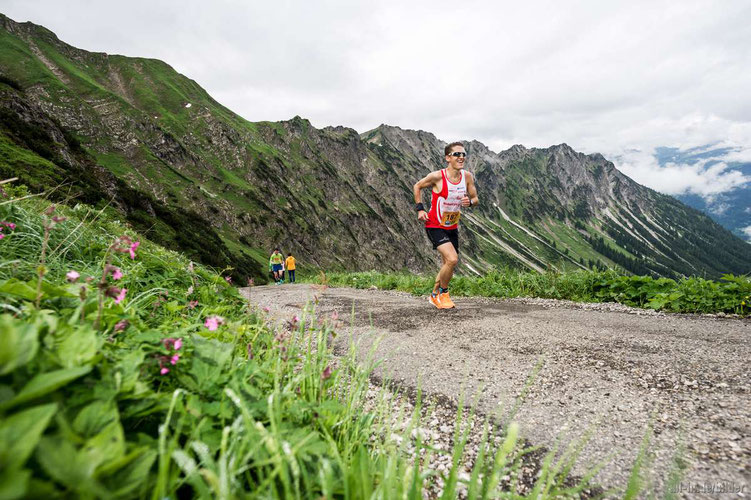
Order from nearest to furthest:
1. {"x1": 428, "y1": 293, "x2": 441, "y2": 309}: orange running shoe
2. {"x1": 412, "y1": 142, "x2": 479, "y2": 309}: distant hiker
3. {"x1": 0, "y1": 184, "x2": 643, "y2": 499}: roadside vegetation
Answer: {"x1": 0, "y1": 184, "x2": 643, "y2": 499}: roadside vegetation
{"x1": 428, "y1": 293, "x2": 441, "y2": 309}: orange running shoe
{"x1": 412, "y1": 142, "x2": 479, "y2": 309}: distant hiker

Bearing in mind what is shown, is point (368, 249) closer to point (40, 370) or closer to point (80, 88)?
point (80, 88)

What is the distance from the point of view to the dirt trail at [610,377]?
2.08m

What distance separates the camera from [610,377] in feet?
10.5

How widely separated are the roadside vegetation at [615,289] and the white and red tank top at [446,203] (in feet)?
8.78

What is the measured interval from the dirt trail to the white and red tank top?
252 centimetres

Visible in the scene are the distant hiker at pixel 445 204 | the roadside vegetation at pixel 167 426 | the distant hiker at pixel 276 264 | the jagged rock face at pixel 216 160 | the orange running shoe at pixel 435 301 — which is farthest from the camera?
the jagged rock face at pixel 216 160

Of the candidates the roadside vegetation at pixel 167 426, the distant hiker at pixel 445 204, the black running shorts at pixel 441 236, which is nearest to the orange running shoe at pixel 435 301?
the distant hiker at pixel 445 204

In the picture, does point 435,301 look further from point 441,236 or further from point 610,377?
point 610,377

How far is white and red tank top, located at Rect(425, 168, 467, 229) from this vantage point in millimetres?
7702

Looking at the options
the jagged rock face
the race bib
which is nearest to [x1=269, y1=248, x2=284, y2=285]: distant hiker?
the race bib

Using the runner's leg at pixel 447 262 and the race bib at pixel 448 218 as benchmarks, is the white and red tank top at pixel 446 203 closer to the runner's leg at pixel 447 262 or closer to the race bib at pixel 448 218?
the race bib at pixel 448 218

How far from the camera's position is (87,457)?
0.90 meters

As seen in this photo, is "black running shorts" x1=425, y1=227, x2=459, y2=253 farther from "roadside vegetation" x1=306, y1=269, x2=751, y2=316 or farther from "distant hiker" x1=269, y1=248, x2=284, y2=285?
"distant hiker" x1=269, y1=248, x2=284, y2=285

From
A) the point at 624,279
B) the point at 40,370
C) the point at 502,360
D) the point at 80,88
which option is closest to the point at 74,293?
the point at 40,370
